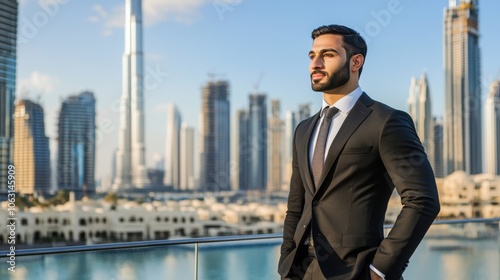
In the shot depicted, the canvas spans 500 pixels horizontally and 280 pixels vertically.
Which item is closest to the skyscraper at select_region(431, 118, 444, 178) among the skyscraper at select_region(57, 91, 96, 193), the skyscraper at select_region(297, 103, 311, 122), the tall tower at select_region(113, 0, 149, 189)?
the skyscraper at select_region(297, 103, 311, 122)

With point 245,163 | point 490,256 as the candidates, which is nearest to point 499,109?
point 245,163

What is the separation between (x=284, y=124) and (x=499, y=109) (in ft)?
90.6

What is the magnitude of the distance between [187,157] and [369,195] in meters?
79.6

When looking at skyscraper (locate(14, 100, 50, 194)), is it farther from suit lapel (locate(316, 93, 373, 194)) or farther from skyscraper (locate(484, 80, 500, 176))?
suit lapel (locate(316, 93, 373, 194))

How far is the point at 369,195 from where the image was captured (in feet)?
4.08

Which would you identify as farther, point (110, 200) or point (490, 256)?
point (110, 200)

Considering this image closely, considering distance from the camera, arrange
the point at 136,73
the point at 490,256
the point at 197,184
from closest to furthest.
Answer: the point at 490,256, the point at 136,73, the point at 197,184

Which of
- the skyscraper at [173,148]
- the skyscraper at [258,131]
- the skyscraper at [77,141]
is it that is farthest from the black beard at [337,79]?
the skyscraper at [258,131]

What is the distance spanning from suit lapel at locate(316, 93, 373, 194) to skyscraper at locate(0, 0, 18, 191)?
50955 millimetres

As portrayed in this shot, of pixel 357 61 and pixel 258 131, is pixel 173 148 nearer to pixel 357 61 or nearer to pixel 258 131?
pixel 258 131

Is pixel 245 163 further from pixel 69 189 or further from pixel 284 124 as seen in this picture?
pixel 69 189

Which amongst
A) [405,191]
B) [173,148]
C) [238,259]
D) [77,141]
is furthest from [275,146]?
[405,191]

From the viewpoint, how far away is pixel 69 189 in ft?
204

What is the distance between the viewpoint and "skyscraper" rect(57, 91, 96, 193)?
6438cm
